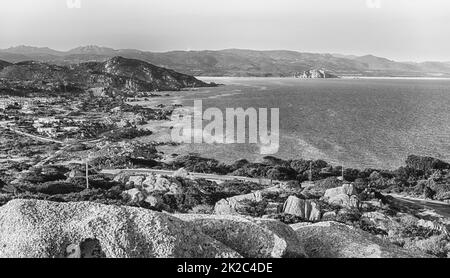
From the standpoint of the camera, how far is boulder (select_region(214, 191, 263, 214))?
33406 mm

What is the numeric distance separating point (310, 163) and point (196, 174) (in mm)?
13125

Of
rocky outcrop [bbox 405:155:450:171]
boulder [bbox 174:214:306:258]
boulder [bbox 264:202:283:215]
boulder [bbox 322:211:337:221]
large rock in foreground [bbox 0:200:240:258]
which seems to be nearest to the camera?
large rock in foreground [bbox 0:200:240:258]

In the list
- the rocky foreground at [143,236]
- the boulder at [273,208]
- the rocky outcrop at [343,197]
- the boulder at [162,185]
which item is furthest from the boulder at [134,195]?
the rocky foreground at [143,236]

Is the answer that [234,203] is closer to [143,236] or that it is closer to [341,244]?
[341,244]

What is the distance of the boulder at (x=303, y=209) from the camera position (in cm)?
3297

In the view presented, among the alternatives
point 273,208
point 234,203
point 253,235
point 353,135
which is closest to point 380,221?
point 273,208

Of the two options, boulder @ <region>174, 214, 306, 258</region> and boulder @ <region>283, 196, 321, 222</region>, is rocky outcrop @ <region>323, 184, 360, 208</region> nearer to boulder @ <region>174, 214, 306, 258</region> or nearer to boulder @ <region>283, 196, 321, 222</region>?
boulder @ <region>283, 196, 321, 222</region>

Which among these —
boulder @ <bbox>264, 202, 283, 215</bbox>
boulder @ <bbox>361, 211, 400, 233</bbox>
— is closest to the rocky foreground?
boulder @ <bbox>361, 211, 400, 233</bbox>

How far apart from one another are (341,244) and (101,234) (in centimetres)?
653

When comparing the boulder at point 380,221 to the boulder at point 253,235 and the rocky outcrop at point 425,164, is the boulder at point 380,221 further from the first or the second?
the rocky outcrop at point 425,164

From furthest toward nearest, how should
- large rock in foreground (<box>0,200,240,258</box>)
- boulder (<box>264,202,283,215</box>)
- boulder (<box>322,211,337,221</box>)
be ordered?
1. boulder (<box>264,202,283,215</box>)
2. boulder (<box>322,211,337,221</box>)
3. large rock in foreground (<box>0,200,240,258</box>)

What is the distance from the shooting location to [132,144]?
71.5 metres

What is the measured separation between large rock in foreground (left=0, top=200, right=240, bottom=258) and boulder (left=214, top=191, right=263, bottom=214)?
20050 mm
